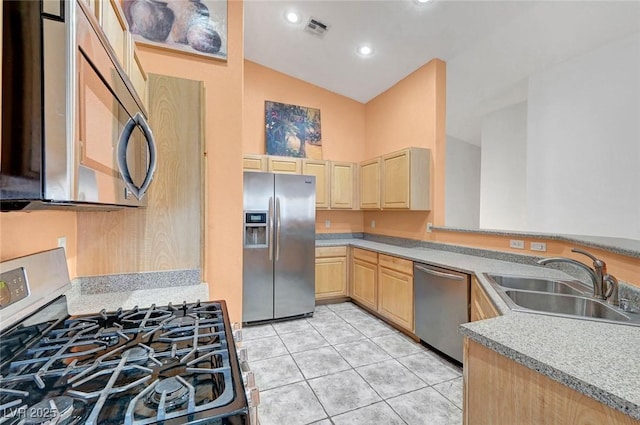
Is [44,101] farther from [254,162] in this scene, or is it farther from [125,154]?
[254,162]

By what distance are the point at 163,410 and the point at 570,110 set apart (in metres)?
4.57

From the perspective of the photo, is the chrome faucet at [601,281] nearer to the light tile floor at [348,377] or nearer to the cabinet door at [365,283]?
the light tile floor at [348,377]

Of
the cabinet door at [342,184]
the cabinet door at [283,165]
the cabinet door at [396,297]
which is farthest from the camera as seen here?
the cabinet door at [342,184]

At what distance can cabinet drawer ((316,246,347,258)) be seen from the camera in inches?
158

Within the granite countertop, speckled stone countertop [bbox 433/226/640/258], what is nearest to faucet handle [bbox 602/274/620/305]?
speckled stone countertop [bbox 433/226/640/258]

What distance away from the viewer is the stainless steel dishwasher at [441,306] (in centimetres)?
240

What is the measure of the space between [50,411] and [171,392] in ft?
0.77

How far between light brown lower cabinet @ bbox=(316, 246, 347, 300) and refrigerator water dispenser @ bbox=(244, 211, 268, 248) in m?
0.90

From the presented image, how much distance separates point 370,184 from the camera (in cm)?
425

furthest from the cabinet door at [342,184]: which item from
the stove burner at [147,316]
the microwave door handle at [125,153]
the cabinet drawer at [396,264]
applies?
the microwave door handle at [125,153]

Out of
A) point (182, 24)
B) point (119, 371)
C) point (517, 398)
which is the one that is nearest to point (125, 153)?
point (119, 371)

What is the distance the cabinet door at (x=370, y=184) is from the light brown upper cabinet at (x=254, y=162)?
150 centimetres

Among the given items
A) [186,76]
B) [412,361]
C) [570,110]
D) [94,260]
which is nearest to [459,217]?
[570,110]

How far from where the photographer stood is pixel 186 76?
220cm
